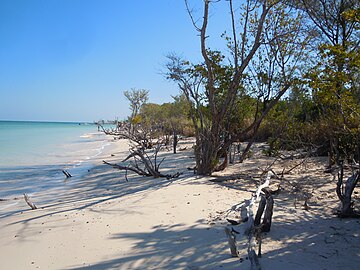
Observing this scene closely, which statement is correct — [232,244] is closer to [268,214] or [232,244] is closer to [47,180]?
[268,214]

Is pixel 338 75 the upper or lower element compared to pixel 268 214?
upper

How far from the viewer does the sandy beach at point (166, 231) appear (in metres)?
3.46

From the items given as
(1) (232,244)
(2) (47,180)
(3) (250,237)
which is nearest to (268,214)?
(1) (232,244)

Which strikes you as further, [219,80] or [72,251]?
[219,80]

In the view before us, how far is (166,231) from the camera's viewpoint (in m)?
4.42

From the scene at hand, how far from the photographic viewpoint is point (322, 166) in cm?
935

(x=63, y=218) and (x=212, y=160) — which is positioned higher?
(x=212, y=160)

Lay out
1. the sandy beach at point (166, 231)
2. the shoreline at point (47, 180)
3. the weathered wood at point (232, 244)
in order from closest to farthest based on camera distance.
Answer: the weathered wood at point (232, 244), the sandy beach at point (166, 231), the shoreline at point (47, 180)

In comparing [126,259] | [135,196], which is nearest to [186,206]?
[135,196]

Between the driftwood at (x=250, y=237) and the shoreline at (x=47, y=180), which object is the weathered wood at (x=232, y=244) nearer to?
the driftwood at (x=250, y=237)

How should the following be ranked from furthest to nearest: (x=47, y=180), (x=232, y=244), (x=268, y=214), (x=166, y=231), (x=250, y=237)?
(x=47, y=180)
(x=166, y=231)
(x=268, y=214)
(x=232, y=244)
(x=250, y=237)

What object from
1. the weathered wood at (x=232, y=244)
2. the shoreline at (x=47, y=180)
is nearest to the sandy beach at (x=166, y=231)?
the weathered wood at (x=232, y=244)

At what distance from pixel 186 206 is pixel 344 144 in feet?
20.0

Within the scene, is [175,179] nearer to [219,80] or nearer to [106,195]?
[106,195]
